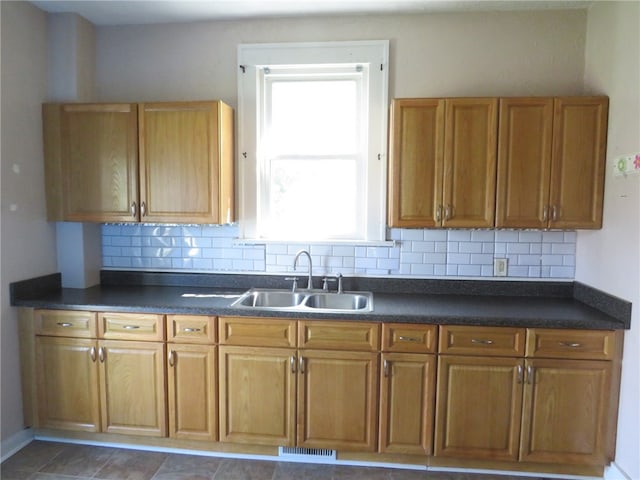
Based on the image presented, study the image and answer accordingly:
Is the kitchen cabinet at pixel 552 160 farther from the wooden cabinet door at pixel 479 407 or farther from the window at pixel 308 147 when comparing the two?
the wooden cabinet door at pixel 479 407

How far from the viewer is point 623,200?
6.66 ft

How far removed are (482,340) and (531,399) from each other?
1.31 feet

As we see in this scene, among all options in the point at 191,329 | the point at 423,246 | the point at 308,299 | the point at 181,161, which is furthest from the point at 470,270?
the point at 181,161

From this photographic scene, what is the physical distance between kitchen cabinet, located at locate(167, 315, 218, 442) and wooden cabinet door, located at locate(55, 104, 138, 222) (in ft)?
2.64

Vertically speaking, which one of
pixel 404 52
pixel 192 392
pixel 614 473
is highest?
pixel 404 52

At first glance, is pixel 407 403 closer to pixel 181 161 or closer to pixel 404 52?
pixel 181 161

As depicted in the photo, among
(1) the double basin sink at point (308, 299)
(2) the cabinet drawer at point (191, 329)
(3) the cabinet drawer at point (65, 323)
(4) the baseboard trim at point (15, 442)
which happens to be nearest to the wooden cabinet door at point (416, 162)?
(1) the double basin sink at point (308, 299)

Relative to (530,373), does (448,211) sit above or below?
above

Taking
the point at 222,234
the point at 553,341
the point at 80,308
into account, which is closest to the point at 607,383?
the point at 553,341

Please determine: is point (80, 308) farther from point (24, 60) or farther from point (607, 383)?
point (607, 383)

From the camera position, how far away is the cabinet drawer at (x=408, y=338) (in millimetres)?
2076

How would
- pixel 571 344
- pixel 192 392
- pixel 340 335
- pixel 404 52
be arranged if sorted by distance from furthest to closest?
pixel 404 52 → pixel 192 392 → pixel 340 335 → pixel 571 344

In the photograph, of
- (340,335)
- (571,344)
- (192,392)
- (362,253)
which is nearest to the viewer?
(571,344)

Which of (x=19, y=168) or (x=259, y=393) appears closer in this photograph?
(x=259, y=393)
